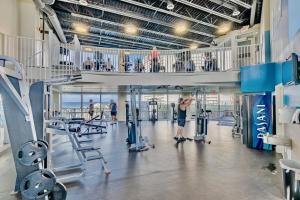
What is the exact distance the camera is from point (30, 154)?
312 cm

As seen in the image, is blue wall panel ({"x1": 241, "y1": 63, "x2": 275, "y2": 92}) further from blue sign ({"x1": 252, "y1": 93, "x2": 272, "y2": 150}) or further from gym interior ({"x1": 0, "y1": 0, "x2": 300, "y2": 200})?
blue sign ({"x1": 252, "y1": 93, "x2": 272, "y2": 150})

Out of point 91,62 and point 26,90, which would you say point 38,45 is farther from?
point 26,90

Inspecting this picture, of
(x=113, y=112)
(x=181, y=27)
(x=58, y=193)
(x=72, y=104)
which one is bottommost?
(x=58, y=193)

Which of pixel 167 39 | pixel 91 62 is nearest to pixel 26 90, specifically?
pixel 91 62

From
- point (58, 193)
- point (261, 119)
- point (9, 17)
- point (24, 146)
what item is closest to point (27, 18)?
point (9, 17)

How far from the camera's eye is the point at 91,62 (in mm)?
10086

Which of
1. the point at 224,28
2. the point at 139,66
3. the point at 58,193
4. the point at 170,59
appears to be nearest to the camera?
the point at 58,193

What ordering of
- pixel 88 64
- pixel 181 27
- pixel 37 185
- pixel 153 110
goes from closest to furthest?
pixel 37 185, pixel 88 64, pixel 181 27, pixel 153 110

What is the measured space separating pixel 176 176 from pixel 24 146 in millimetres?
2689

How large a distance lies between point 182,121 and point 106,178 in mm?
4625

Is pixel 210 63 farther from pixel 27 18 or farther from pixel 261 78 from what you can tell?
pixel 27 18

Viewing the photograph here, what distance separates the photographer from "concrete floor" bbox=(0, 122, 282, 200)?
12.1 ft

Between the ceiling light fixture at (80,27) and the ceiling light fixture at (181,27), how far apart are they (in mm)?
4818

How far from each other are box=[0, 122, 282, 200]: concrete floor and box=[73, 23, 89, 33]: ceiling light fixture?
7773 millimetres
